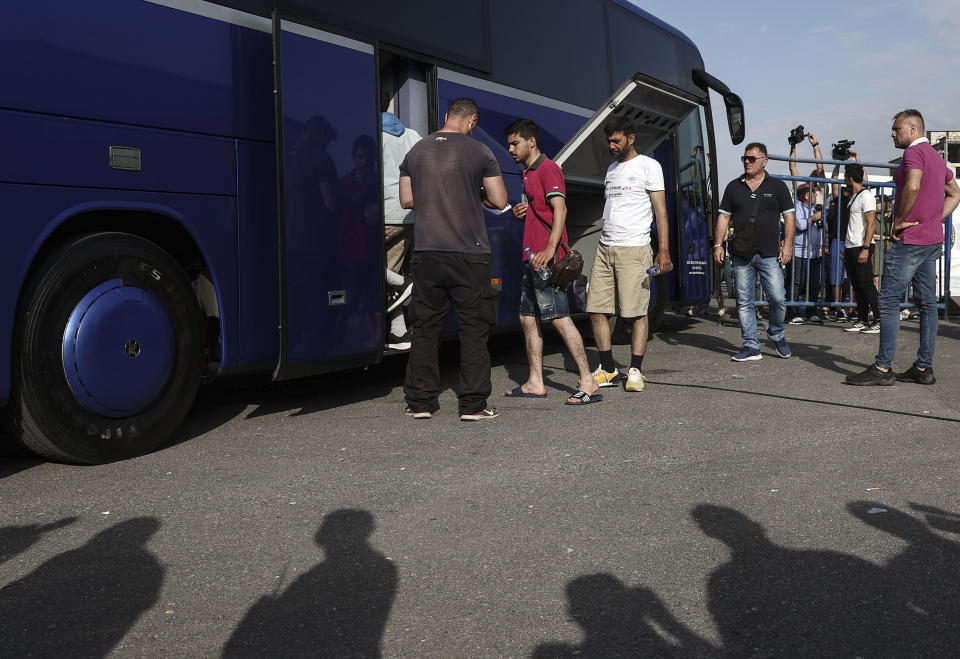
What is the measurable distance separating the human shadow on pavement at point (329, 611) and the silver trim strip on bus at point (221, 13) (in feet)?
9.84

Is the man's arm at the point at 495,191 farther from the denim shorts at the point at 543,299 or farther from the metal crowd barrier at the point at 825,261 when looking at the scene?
the metal crowd barrier at the point at 825,261

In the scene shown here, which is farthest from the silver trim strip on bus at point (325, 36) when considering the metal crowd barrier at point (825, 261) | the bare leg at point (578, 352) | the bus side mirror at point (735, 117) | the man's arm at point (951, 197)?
the metal crowd barrier at point (825, 261)

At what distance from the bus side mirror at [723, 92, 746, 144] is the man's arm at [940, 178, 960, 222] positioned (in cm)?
322

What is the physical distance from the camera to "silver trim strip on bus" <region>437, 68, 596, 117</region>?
7.00 meters

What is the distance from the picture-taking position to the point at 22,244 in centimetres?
429

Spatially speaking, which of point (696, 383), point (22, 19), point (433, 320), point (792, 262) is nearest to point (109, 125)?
point (22, 19)

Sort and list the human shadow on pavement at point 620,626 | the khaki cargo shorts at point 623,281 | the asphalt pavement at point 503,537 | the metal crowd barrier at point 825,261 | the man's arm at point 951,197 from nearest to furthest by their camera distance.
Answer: the human shadow on pavement at point 620,626 < the asphalt pavement at point 503,537 < the khaki cargo shorts at point 623,281 < the man's arm at point 951,197 < the metal crowd barrier at point 825,261

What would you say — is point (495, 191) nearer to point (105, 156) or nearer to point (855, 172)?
point (105, 156)

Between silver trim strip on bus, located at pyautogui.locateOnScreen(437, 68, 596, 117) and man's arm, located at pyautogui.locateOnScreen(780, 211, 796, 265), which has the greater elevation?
silver trim strip on bus, located at pyautogui.locateOnScreen(437, 68, 596, 117)

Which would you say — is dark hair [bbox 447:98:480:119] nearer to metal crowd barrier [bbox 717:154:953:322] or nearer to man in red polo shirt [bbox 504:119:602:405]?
man in red polo shirt [bbox 504:119:602:405]

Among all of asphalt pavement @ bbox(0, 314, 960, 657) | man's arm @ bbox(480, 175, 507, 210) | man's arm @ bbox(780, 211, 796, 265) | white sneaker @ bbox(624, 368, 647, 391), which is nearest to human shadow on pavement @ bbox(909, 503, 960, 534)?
asphalt pavement @ bbox(0, 314, 960, 657)

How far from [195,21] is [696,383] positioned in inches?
174

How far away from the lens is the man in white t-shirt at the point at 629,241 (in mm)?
6793

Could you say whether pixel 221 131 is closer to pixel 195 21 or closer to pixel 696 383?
pixel 195 21
